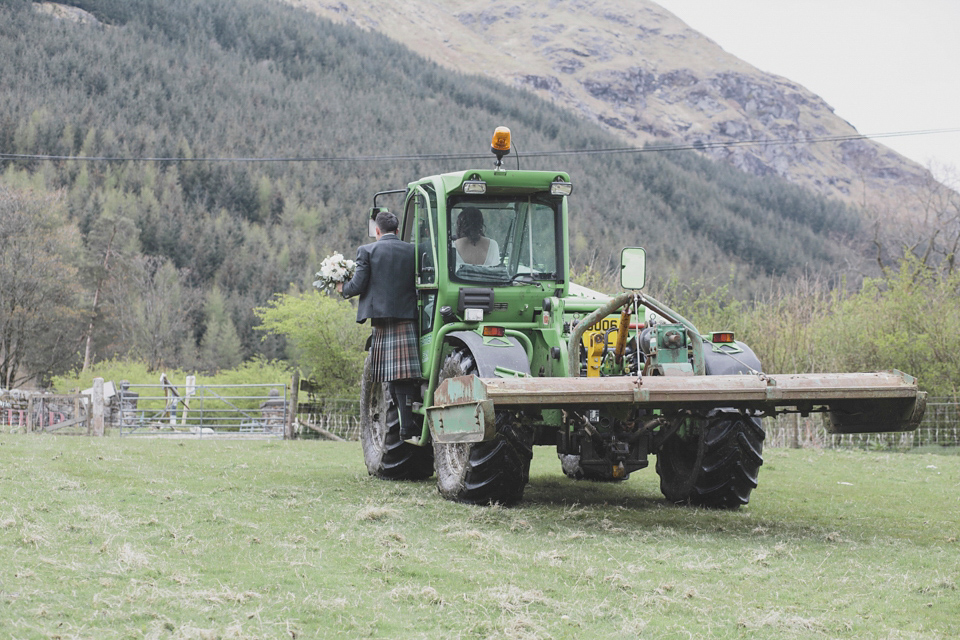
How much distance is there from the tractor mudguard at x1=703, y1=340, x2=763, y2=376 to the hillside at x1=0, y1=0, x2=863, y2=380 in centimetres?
3692

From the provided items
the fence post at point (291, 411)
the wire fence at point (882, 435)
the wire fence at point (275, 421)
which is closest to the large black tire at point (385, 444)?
the wire fence at point (275, 421)

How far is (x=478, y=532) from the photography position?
635 centimetres

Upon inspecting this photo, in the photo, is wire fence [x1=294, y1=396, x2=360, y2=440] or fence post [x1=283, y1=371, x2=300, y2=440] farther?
wire fence [x1=294, y1=396, x2=360, y2=440]

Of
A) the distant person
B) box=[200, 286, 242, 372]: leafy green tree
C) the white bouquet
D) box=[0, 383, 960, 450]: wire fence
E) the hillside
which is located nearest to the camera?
the distant person

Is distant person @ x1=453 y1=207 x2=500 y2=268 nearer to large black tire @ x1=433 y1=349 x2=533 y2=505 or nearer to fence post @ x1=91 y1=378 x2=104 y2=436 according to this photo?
large black tire @ x1=433 y1=349 x2=533 y2=505

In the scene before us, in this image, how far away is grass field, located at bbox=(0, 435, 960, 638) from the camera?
4215 mm

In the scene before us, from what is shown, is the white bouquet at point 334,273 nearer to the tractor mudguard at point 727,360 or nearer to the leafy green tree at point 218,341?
the tractor mudguard at point 727,360

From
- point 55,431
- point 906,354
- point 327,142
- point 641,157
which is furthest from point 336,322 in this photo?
point 641,157

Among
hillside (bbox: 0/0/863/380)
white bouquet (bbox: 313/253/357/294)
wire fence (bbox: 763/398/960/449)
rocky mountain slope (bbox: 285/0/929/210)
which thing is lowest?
wire fence (bbox: 763/398/960/449)

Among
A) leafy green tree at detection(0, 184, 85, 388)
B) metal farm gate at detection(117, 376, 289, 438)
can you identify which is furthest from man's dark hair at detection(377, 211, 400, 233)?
leafy green tree at detection(0, 184, 85, 388)

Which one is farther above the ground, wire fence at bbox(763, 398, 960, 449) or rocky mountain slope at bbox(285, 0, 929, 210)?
rocky mountain slope at bbox(285, 0, 929, 210)

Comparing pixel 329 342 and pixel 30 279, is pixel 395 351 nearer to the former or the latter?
pixel 329 342

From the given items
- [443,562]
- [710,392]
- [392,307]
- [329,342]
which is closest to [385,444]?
[392,307]

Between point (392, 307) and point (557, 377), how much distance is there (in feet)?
7.25
